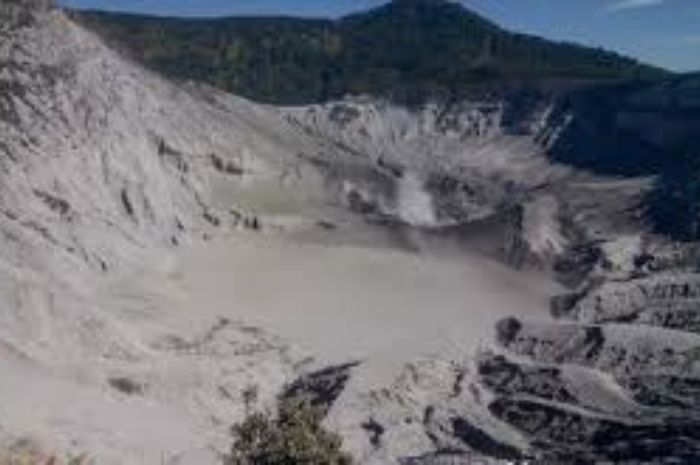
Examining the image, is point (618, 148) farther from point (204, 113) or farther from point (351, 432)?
point (351, 432)

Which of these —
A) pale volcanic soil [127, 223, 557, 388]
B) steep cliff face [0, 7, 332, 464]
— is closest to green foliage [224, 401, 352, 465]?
steep cliff face [0, 7, 332, 464]

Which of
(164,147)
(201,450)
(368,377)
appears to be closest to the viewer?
(201,450)

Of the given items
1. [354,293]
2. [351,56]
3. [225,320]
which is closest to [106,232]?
[225,320]

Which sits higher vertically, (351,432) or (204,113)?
(204,113)

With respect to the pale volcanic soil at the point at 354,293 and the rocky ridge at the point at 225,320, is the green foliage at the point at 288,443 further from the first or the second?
the pale volcanic soil at the point at 354,293

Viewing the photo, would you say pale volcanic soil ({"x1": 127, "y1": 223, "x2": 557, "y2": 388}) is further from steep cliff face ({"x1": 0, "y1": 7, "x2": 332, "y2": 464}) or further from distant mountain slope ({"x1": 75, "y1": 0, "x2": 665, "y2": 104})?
distant mountain slope ({"x1": 75, "y1": 0, "x2": 665, "y2": 104})

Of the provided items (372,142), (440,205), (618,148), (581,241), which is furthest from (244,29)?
(581,241)
